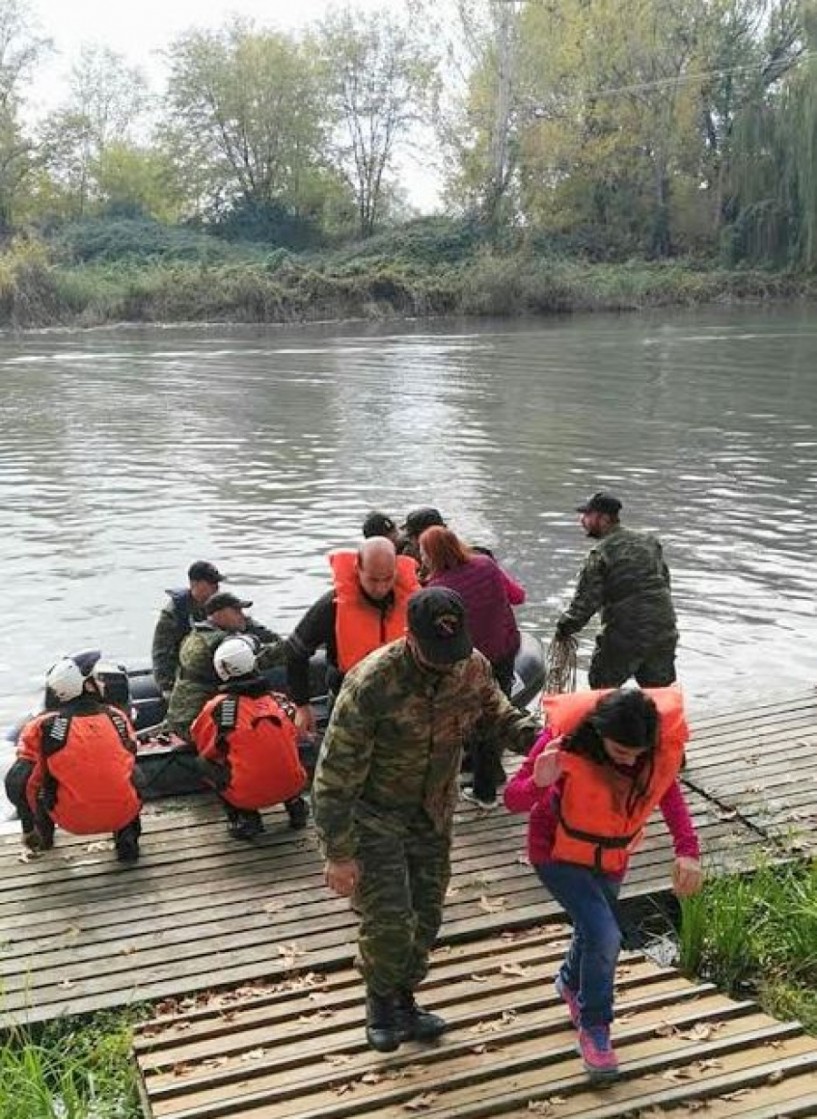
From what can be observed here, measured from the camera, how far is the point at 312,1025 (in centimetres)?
400

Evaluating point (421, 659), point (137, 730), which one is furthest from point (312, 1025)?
point (137, 730)

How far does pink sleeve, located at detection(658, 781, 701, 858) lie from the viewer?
3682mm

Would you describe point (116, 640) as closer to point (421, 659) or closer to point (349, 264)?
point (421, 659)

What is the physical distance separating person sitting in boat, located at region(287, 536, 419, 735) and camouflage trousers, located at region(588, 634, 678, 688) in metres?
1.52

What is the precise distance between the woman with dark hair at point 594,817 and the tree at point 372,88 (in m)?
55.5

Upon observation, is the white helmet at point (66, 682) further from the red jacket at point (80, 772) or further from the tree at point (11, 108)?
the tree at point (11, 108)

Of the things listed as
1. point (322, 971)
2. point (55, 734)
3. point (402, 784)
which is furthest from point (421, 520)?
point (402, 784)

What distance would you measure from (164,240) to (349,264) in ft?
31.0

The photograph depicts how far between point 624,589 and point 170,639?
256 centimetres

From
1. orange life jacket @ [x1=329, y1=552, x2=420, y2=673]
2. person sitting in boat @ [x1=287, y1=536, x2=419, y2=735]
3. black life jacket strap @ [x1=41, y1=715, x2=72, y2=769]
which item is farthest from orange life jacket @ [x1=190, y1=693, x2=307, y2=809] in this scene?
black life jacket strap @ [x1=41, y1=715, x2=72, y2=769]

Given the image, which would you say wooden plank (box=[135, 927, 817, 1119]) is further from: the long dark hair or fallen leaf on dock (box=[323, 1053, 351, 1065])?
the long dark hair

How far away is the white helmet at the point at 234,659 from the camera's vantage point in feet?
18.1

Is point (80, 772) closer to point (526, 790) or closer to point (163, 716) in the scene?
point (163, 716)

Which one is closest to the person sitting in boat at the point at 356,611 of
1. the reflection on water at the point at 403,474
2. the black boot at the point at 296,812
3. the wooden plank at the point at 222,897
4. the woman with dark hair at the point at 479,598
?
the woman with dark hair at the point at 479,598
